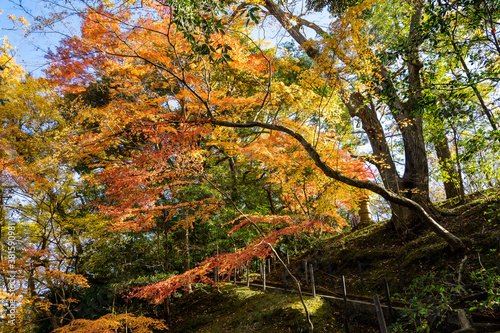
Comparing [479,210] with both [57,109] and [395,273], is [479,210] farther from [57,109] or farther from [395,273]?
[57,109]

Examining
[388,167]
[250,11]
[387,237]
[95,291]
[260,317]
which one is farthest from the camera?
[95,291]

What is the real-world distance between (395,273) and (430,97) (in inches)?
159

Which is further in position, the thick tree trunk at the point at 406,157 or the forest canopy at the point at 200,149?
the thick tree trunk at the point at 406,157

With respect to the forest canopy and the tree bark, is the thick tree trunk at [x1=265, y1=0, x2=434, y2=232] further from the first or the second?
the tree bark

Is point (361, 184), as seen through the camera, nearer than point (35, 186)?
Yes

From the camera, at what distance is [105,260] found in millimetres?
10156

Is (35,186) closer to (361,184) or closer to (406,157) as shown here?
(361,184)

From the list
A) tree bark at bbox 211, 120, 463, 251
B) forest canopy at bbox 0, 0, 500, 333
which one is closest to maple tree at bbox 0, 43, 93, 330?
forest canopy at bbox 0, 0, 500, 333

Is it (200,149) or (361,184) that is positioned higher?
(200,149)

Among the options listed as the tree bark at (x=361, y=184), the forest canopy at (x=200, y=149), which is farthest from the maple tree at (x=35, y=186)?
the tree bark at (x=361, y=184)

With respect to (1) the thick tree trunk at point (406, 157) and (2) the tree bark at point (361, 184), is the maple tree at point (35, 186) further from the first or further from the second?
(1) the thick tree trunk at point (406, 157)

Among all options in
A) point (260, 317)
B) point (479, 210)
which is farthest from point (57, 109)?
point (479, 210)

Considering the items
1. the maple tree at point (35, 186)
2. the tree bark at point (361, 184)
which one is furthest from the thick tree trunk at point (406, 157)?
the maple tree at point (35, 186)

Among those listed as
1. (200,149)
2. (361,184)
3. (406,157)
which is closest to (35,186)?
(200,149)
